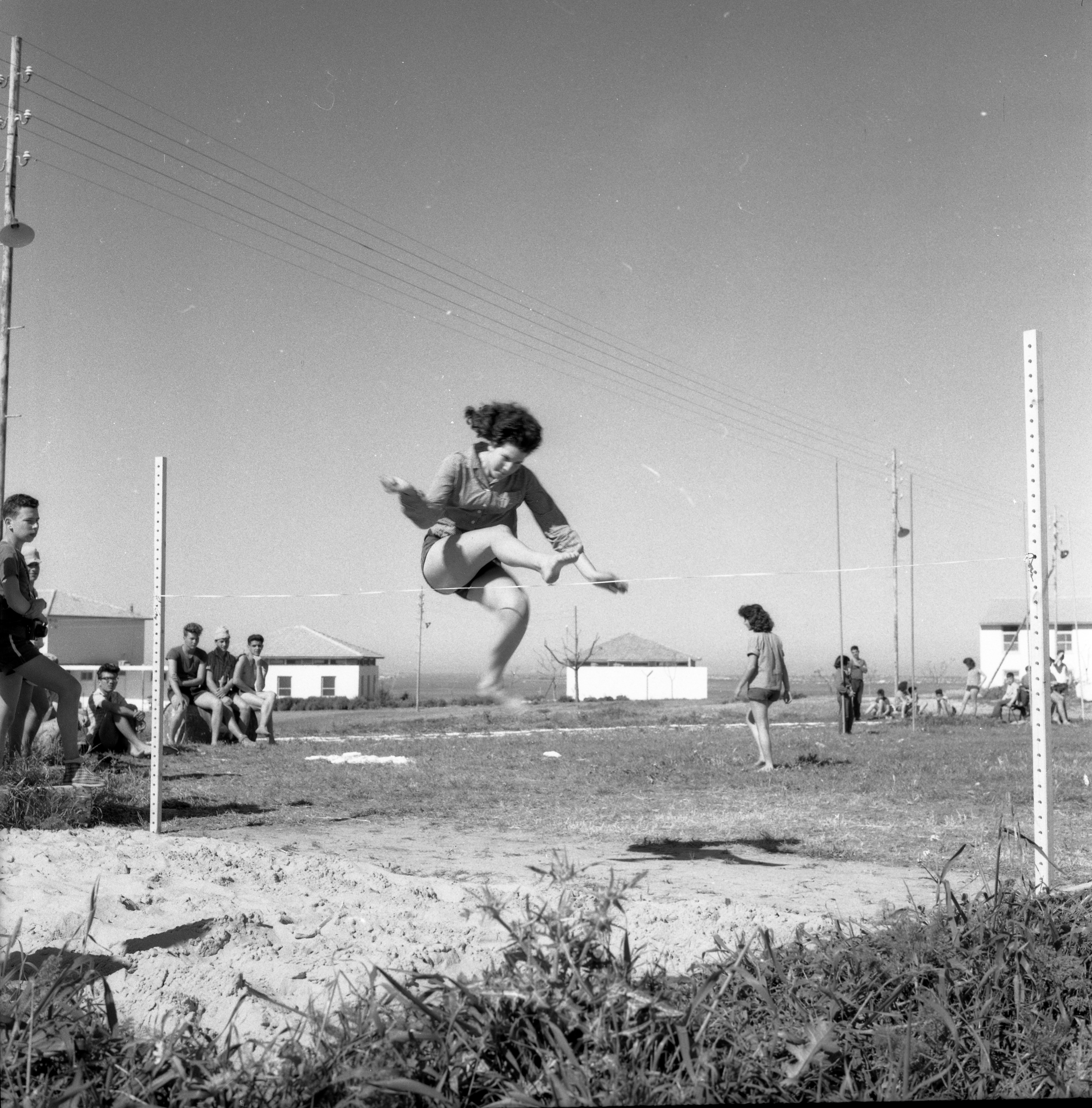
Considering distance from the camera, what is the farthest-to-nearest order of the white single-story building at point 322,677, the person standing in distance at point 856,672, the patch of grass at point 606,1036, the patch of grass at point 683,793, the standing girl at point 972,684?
the white single-story building at point 322,677
the standing girl at point 972,684
the person standing in distance at point 856,672
the patch of grass at point 683,793
the patch of grass at point 606,1036

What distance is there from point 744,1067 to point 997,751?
38.7 ft

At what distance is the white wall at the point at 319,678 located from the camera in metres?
50.6

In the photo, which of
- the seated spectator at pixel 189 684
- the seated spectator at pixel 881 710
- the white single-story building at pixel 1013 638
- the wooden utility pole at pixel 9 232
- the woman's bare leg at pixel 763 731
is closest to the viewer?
the wooden utility pole at pixel 9 232


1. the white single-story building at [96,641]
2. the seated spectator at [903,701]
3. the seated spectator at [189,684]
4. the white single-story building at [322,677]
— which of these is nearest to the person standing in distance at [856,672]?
the seated spectator at [903,701]

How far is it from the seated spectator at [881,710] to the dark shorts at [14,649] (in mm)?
22518

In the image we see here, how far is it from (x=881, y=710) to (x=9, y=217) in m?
24.3

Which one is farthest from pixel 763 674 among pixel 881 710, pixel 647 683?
pixel 647 683

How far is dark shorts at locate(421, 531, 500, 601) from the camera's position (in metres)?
4.71

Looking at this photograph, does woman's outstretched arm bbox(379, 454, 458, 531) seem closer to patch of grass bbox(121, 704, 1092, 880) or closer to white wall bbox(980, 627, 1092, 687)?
patch of grass bbox(121, 704, 1092, 880)

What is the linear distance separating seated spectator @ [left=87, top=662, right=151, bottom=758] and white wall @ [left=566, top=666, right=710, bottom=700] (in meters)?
8.46

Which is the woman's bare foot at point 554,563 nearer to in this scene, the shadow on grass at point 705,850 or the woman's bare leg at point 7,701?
the shadow on grass at point 705,850

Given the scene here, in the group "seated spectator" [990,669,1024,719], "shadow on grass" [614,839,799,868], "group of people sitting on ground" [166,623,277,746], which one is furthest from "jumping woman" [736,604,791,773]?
"seated spectator" [990,669,1024,719]

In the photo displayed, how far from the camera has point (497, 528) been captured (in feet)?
15.4

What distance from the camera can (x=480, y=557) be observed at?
4.71 metres
